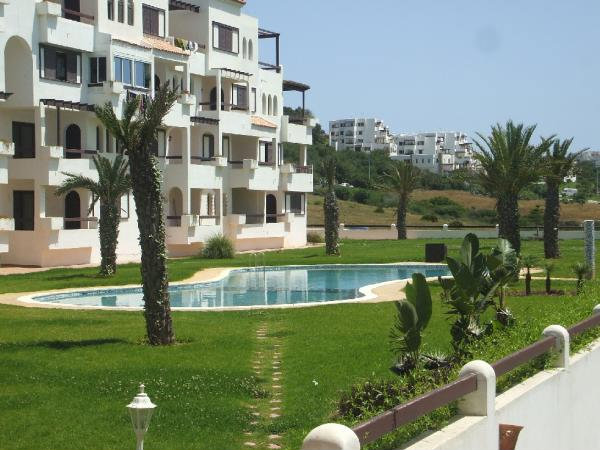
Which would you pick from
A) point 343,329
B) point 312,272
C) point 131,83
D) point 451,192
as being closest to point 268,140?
point 131,83

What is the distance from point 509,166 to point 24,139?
59.2ft

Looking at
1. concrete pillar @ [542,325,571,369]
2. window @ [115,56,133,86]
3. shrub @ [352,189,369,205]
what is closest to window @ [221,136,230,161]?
window @ [115,56,133,86]

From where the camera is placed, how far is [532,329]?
10.7 metres

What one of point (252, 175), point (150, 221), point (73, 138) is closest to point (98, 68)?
point (73, 138)

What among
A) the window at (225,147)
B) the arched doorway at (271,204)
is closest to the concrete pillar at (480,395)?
the window at (225,147)

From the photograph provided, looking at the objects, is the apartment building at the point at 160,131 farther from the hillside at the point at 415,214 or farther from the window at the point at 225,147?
the hillside at the point at 415,214

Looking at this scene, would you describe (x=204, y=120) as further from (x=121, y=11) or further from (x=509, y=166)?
(x=509, y=166)

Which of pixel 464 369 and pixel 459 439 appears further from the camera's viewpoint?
pixel 464 369

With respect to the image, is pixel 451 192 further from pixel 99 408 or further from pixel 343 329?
pixel 99 408

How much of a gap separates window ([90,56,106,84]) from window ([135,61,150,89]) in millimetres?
1763

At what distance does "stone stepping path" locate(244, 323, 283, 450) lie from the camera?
9.90m

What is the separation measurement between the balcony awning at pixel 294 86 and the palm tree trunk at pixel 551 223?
20572 millimetres

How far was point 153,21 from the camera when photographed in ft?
141

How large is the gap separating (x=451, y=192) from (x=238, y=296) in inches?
3074
